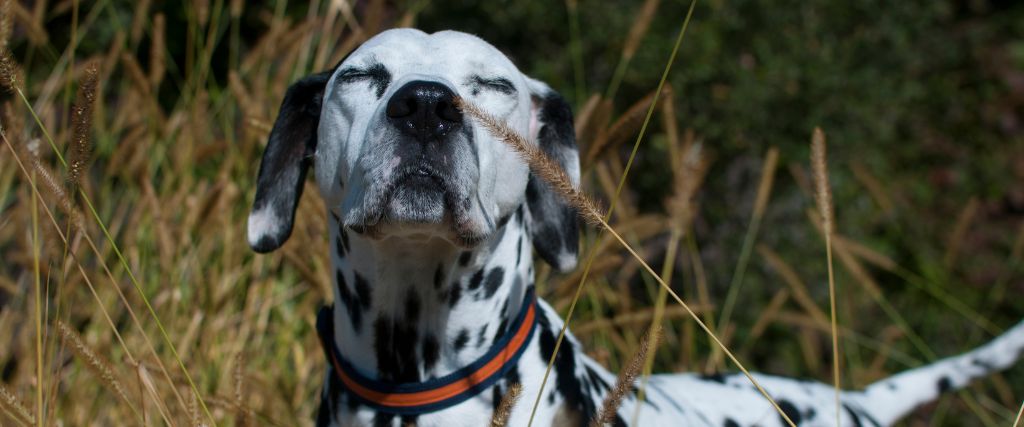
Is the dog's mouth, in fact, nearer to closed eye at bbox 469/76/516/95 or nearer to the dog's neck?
the dog's neck

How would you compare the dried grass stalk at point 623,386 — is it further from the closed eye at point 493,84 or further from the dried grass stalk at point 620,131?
the dried grass stalk at point 620,131

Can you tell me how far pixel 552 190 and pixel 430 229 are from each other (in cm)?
60

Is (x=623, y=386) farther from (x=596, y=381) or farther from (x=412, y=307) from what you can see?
(x=596, y=381)

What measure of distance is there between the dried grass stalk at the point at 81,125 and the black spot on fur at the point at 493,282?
0.94 m

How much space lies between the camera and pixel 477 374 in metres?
2.41

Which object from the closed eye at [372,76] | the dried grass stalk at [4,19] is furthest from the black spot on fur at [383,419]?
the dried grass stalk at [4,19]

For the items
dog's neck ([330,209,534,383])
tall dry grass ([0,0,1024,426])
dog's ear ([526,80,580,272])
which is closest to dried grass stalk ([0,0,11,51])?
tall dry grass ([0,0,1024,426])

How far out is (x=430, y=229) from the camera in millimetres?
2250

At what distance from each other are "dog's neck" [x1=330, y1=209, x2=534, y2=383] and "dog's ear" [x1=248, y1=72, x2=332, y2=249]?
0.20 metres

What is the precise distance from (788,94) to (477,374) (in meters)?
3.13

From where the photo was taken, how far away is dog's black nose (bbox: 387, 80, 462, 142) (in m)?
2.19

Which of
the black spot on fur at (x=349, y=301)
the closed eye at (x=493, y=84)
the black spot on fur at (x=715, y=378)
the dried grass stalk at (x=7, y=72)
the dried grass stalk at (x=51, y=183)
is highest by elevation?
the dried grass stalk at (x=7, y=72)

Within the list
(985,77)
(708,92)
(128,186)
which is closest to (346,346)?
(128,186)

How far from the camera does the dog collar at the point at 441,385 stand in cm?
239
